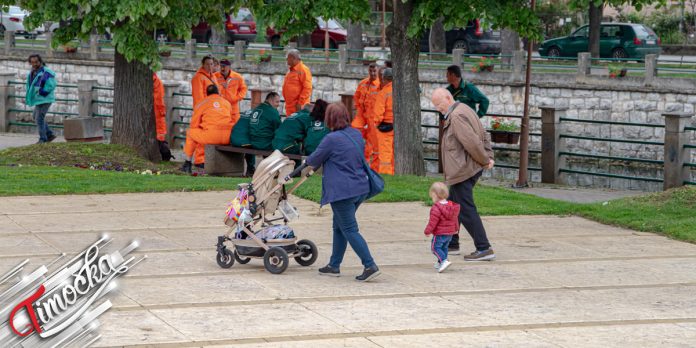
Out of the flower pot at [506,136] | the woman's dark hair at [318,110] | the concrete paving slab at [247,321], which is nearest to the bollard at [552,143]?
the flower pot at [506,136]

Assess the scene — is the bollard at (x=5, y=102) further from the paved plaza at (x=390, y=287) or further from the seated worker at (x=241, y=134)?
the paved plaza at (x=390, y=287)

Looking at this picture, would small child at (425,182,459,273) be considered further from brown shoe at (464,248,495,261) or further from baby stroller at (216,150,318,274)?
baby stroller at (216,150,318,274)

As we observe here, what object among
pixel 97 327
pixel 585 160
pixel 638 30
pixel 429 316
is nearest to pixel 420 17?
pixel 429 316

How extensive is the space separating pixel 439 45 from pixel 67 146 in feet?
70.7

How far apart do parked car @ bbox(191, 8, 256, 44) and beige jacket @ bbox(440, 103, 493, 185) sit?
35215mm

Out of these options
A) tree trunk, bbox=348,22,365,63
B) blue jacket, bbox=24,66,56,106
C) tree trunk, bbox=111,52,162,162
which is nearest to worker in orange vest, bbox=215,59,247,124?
tree trunk, bbox=111,52,162,162

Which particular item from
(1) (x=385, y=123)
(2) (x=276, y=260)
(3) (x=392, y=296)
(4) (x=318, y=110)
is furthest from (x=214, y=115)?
(3) (x=392, y=296)

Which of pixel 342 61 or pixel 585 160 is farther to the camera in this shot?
pixel 342 61

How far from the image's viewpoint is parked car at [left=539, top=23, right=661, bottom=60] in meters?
37.4

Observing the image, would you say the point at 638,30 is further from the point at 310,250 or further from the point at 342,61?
the point at 310,250

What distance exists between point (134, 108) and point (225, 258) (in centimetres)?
1036

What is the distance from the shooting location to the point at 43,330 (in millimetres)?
7016

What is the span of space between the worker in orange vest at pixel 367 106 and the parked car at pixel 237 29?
1056 inches

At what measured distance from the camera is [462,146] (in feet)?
36.2
